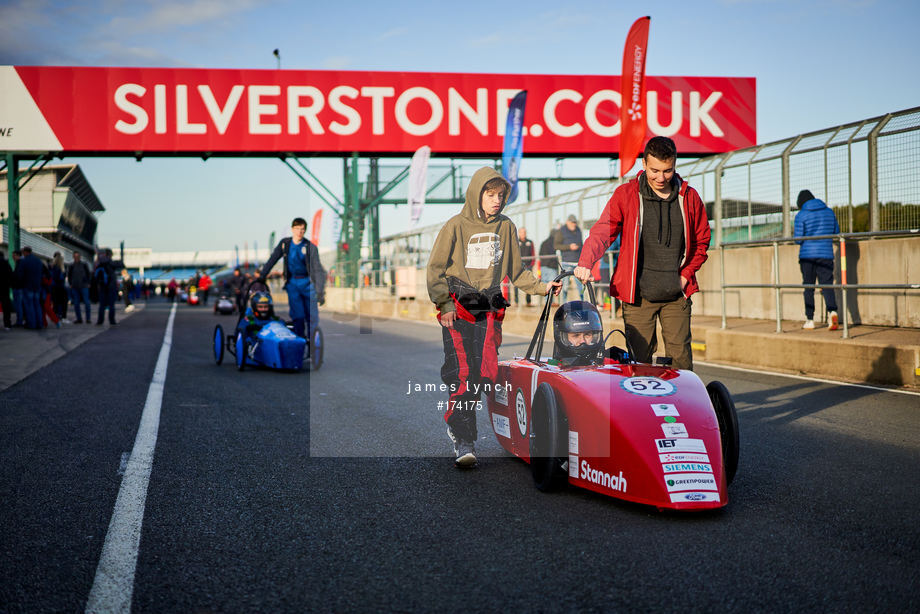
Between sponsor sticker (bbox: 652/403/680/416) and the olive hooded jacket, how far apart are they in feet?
3.87

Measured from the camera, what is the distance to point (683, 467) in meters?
3.68

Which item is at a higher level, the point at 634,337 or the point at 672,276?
the point at 672,276

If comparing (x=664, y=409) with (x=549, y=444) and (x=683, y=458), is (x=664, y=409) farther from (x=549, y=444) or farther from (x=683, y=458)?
A: (x=549, y=444)

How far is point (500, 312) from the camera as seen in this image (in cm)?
485

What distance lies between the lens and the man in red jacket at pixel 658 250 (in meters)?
4.81

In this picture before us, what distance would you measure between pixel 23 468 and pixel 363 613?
3056 mm

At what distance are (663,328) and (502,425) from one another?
1.08m

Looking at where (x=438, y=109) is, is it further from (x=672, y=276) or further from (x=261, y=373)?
(x=672, y=276)

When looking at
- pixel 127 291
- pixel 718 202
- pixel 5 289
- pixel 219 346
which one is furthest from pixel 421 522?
pixel 127 291

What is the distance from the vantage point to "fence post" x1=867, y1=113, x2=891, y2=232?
1093cm

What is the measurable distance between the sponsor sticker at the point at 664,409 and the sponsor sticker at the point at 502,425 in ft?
3.77

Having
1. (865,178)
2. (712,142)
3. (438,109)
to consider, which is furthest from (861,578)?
(712,142)

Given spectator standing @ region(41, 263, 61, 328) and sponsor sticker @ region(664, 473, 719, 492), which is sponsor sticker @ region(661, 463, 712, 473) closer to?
sponsor sticker @ region(664, 473, 719, 492)

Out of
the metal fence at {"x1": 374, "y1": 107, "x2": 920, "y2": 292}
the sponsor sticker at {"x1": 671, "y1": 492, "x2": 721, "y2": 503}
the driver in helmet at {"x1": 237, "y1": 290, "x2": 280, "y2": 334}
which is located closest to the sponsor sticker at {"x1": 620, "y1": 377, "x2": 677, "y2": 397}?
the sponsor sticker at {"x1": 671, "y1": 492, "x2": 721, "y2": 503}
